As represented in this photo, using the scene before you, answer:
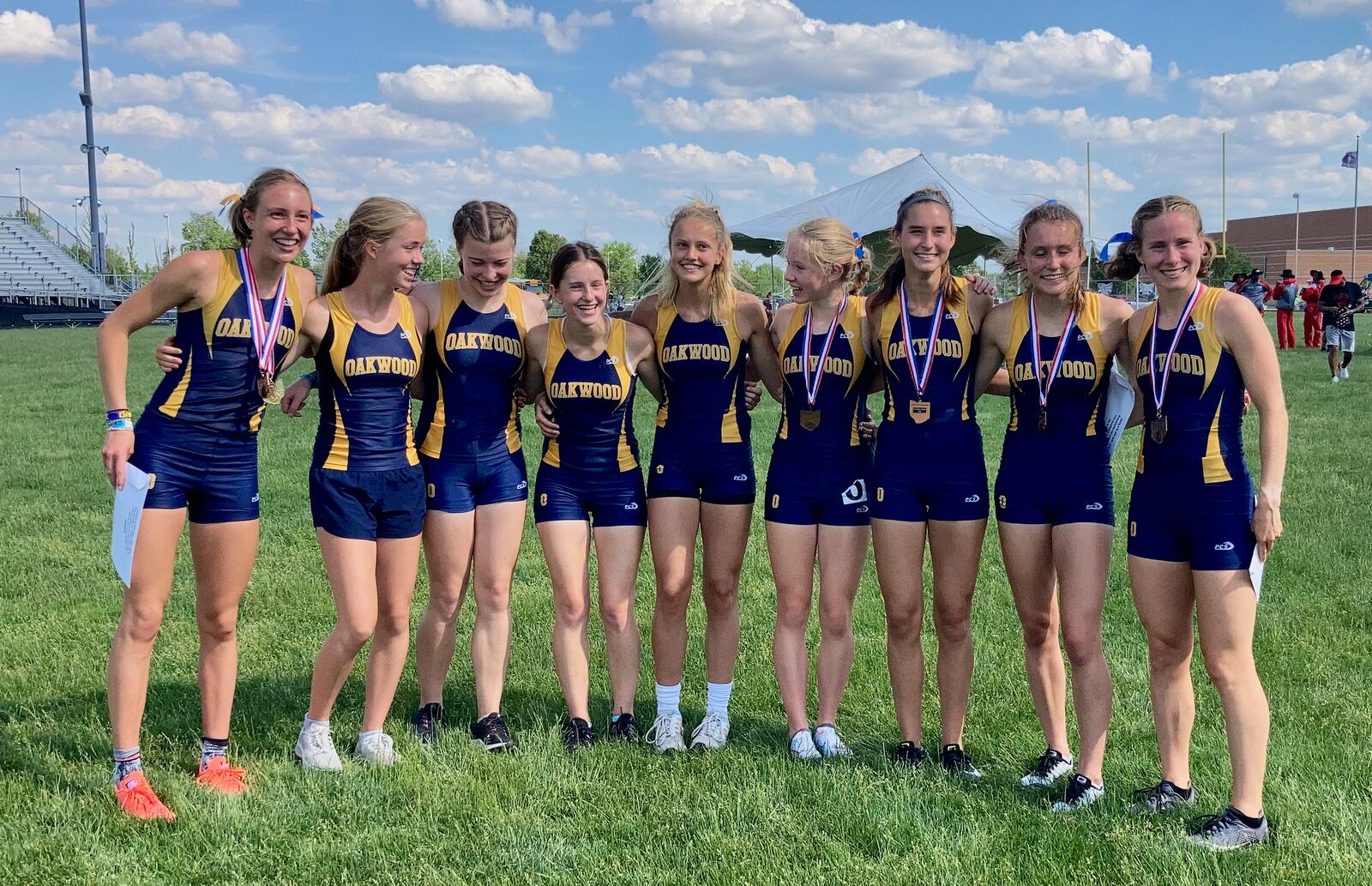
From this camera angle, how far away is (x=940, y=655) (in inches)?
181

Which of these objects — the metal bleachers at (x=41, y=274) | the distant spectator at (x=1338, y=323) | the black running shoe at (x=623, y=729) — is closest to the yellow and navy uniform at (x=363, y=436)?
the black running shoe at (x=623, y=729)

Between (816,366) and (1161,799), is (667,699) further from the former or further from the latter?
(1161,799)

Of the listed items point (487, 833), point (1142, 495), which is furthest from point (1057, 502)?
point (487, 833)

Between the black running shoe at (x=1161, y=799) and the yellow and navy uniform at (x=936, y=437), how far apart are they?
48.2 inches

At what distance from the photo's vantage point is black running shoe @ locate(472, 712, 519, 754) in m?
4.74

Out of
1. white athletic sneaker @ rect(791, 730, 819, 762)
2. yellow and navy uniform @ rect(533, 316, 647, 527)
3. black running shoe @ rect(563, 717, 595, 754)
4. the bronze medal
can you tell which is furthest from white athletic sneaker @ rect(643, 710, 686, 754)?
the bronze medal

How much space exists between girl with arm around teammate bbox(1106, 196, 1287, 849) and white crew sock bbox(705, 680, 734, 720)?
1829 mm

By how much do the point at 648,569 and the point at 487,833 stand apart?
3.88 m

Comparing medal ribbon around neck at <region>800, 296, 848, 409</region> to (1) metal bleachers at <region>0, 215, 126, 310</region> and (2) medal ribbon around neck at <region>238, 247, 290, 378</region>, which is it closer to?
(2) medal ribbon around neck at <region>238, 247, 290, 378</region>

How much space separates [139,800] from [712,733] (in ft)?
7.65

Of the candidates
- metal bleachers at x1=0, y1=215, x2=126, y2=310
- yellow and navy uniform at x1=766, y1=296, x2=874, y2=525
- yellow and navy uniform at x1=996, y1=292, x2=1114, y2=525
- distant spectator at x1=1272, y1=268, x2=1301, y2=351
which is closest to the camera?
yellow and navy uniform at x1=996, y1=292, x2=1114, y2=525

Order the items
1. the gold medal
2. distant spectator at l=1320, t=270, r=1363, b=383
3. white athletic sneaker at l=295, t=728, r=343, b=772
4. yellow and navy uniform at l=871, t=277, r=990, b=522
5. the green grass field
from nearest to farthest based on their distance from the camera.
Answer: the green grass field
the gold medal
yellow and navy uniform at l=871, t=277, r=990, b=522
white athletic sneaker at l=295, t=728, r=343, b=772
distant spectator at l=1320, t=270, r=1363, b=383

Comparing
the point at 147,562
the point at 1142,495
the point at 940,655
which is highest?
the point at 1142,495

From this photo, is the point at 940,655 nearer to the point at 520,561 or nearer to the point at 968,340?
the point at 968,340
